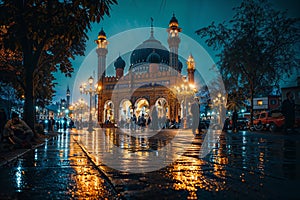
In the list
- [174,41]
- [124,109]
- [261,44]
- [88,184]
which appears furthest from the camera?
[124,109]

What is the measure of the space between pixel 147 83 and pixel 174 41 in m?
9.72

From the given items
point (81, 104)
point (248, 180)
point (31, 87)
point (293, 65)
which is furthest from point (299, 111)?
point (81, 104)

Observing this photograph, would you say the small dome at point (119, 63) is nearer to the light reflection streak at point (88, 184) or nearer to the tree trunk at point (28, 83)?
the tree trunk at point (28, 83)

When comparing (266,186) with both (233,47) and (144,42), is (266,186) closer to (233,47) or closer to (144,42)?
(233,47)

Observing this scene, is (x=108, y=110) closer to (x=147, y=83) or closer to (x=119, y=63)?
(x=119, y=63)

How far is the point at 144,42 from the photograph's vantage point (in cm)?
6388

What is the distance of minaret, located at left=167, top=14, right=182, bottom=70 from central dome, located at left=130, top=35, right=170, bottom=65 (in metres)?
3.59

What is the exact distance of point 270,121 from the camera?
2308 cm

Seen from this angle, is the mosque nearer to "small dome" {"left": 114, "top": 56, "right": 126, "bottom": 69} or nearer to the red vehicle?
"small dome" {"left": 114, "top": 56, "right": 126, "bottom": 69}

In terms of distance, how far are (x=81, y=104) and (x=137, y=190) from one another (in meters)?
47.1

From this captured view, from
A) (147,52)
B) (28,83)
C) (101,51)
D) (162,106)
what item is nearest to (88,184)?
(28,83)

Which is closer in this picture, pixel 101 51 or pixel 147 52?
pixel 147 52

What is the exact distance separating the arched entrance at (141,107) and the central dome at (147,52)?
8.51 m

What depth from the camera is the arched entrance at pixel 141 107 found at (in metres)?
58.9
